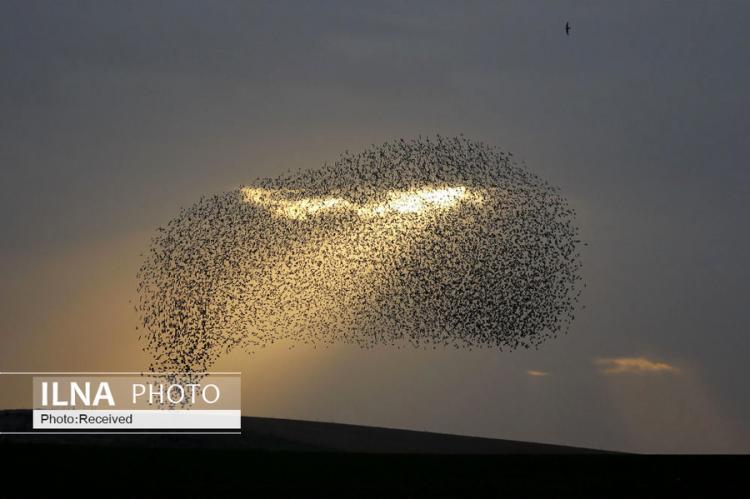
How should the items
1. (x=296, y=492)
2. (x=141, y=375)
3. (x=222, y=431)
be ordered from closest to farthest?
(x=296, y=492) < (x=141, y=375) < (x=222, y=431)

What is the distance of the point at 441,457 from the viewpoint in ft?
179

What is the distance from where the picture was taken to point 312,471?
4556cm

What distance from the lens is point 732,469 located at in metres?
49.9

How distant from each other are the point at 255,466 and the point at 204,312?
31.1 feet

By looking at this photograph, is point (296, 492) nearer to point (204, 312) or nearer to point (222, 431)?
point (204, 312)

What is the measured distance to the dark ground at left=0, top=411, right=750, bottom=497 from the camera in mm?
39438

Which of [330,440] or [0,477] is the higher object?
[330,440]

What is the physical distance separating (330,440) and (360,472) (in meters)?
23.2

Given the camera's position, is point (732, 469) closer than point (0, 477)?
No

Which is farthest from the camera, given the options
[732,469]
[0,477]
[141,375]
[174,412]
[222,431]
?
[222,431]

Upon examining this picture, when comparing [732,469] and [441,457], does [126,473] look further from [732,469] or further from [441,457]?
[732,469]

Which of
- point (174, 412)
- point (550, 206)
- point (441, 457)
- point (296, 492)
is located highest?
point (550, 206)

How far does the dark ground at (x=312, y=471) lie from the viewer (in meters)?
39.4

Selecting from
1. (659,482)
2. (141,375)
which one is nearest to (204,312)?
(141,375)
